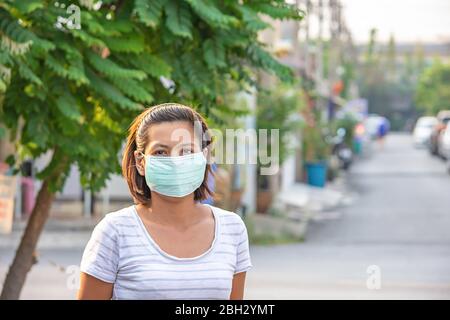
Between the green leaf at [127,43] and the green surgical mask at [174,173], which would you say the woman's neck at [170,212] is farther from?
the green leaf at [127,43]

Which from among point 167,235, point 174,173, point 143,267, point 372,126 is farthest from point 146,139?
point 372,126

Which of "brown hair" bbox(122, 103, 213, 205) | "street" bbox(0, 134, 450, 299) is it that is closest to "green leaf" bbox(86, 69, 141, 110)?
"street" bbox(0, 134, 450, 299)

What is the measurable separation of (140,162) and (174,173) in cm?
22

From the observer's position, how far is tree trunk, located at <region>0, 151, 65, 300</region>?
28.0 ft

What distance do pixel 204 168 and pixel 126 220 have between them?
309 millimetres

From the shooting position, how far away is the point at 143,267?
11.6 ft

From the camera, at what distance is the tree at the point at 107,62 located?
7.02m

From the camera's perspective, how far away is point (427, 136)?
227ft

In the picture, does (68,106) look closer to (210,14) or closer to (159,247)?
(210,14)

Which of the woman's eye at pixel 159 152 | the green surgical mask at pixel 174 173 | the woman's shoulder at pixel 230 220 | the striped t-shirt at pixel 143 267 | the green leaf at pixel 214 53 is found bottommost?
the striped t-shirt at pixel 143 267

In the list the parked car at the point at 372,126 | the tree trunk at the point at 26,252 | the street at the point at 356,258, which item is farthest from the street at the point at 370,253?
the parked car at the point at 372,126

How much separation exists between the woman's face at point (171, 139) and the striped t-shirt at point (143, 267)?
224 millimetres

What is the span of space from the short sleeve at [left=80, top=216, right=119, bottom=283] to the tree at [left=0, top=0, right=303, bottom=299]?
335 centimetres
